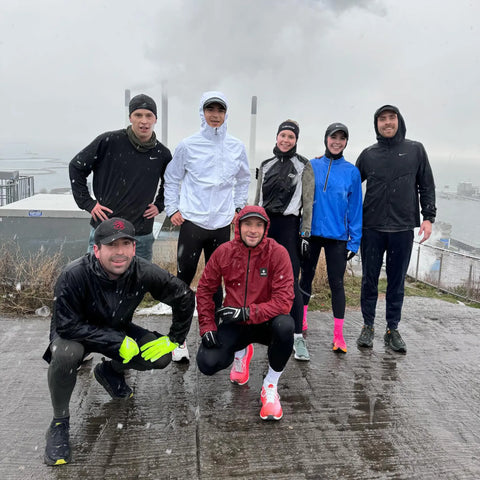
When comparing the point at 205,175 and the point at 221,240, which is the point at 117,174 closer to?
the point at 205,175

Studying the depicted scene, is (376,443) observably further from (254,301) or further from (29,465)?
(29,465)

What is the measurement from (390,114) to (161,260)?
3.72 m

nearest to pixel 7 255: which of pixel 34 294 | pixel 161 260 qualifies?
pixel 34 294

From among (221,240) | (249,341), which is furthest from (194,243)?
(249,341)

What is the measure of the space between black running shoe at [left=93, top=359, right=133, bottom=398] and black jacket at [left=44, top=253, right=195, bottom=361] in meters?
0.29

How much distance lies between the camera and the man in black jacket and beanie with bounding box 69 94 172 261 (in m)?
2.97

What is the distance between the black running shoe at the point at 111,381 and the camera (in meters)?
2.56

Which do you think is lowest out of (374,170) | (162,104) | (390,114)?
(374,170)

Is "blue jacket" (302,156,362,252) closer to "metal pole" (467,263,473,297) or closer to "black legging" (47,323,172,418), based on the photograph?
"black legging" (47,323,172,418)

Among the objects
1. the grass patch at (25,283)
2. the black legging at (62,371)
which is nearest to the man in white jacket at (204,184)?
the black legging at (62,371)

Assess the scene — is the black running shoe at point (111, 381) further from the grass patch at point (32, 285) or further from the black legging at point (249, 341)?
the grass patch at point (32, 285)

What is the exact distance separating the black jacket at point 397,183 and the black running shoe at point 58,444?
2.80m

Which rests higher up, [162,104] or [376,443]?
[162,104]

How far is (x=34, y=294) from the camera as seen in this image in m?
4.31
